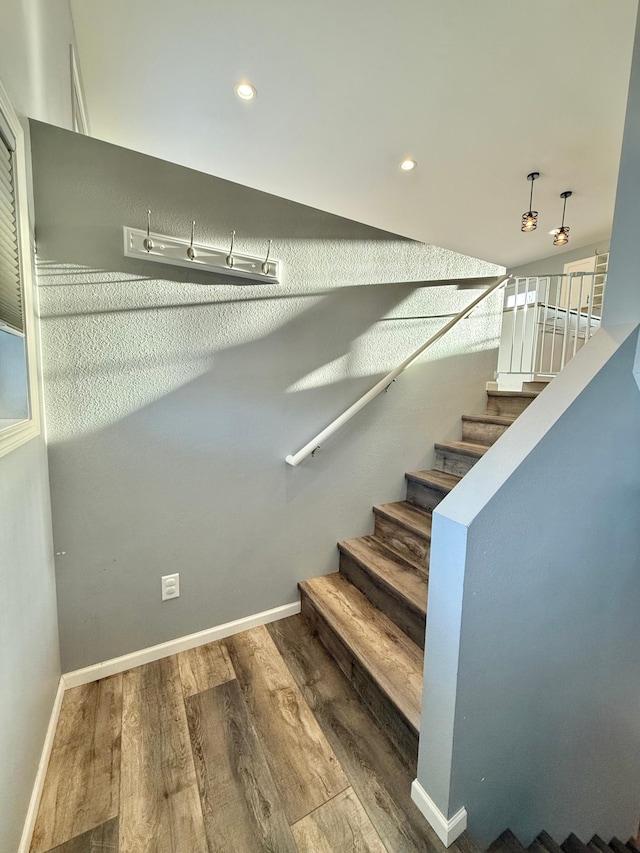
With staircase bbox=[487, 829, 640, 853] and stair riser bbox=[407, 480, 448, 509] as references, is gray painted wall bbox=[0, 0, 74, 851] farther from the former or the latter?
stair riser bbox=[407, 480, 448, 509]

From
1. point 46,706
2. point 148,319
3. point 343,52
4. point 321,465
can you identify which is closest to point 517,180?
point 343,52

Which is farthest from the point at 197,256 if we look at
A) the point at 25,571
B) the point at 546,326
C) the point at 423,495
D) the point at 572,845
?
the point at 546,326

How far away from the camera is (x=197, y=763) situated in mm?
1130

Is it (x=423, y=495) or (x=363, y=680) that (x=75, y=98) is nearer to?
(x=423, y=495)

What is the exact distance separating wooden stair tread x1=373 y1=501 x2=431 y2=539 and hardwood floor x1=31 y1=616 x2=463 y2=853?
769 mm

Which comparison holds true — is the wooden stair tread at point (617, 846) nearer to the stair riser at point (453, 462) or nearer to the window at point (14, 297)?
the stair riser at point (453, 462)

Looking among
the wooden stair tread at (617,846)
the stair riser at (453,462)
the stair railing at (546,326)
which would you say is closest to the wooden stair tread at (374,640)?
the stair riser at (453,462)

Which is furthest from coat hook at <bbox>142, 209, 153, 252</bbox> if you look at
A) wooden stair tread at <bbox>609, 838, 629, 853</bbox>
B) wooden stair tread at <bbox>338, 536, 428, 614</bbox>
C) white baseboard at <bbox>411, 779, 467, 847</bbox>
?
wooden stair tread at <bbox>609, 838, 629, 853</bbox>

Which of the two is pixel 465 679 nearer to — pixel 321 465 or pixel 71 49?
pixel 321 465

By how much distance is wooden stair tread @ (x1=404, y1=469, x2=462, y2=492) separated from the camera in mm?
1929

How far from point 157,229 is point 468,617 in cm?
176

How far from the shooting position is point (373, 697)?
1311 millimetres

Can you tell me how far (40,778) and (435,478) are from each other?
6.81 ft

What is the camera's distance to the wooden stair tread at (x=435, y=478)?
6.33ft
